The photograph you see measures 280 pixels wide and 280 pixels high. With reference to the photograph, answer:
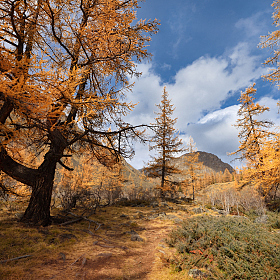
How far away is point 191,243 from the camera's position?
4.58 metres

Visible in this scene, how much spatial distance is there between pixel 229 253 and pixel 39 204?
223 inches

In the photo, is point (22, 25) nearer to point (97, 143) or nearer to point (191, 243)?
point (97, 143)

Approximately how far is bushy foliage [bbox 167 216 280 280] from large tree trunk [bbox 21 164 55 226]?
168 inches

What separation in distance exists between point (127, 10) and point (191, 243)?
27.8 feet

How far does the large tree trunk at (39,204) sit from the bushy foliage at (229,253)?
168 inches

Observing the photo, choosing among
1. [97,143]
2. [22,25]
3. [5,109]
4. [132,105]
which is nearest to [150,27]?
[132,105]

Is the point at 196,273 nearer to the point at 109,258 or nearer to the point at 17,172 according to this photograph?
the point at 109,258

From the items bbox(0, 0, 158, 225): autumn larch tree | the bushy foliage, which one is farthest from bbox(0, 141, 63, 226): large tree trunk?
the bushy foliage

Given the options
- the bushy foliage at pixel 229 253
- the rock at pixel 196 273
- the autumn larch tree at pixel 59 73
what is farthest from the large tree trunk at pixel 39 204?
the rock at pixel 196 273

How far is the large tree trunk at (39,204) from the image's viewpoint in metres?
5.33

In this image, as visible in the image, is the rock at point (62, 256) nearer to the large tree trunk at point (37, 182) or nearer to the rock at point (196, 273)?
the large tree trunk at point (37, 182)

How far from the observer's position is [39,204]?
5465 millimetres

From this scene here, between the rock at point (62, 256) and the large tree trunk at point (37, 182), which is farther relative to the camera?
the large tree trunk at point (37, 182)

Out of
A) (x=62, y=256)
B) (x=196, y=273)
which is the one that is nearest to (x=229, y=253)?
(x=196, y=273)
